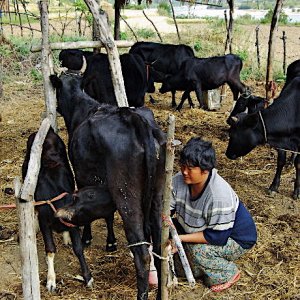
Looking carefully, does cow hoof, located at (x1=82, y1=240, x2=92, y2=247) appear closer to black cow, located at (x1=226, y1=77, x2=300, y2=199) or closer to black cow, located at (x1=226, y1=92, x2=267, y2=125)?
Result: black cow, located at (x1=226, y1=77, x2=300, y2=199)

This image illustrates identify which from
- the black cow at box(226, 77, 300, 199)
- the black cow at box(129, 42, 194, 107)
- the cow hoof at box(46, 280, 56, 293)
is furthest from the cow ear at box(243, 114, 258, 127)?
the black cow at box(129, 42, 194, 107)

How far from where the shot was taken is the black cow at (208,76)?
11719 mm

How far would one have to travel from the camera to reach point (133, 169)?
3.86m

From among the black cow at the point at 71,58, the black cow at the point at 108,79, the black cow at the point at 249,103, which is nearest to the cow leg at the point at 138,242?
the black cow at the point at 108,79

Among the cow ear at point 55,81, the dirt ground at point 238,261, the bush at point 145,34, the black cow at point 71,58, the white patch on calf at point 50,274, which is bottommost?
the dirt ground at point 238,261

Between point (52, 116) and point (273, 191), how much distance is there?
128 inches

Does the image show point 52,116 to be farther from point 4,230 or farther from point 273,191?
point 273,191

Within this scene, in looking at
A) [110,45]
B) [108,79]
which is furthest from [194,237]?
[108,79]

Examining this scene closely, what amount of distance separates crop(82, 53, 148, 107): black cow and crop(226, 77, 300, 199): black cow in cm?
293

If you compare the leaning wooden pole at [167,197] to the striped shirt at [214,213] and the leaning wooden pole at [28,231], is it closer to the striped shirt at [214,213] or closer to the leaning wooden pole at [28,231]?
the striped shirt at [214,213]

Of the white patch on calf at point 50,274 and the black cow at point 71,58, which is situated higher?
the black cow at point 71,58

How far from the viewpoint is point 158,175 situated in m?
4.00

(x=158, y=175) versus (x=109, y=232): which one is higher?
(x=158, y=175)

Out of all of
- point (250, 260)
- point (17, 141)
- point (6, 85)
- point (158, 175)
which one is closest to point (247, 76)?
point (6, 85)
